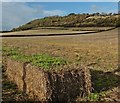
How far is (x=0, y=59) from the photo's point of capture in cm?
2114

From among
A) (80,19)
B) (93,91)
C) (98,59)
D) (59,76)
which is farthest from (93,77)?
(80,19)

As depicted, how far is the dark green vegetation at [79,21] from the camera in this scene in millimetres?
68688

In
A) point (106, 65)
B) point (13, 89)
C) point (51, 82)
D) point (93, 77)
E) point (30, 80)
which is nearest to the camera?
point (51, 82)

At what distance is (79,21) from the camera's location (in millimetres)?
74500

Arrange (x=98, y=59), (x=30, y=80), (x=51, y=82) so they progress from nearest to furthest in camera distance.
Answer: (x=51, y=82), (x=30, y=80), (x=98, y=59)

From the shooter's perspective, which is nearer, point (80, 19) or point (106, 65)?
point (106, 65)

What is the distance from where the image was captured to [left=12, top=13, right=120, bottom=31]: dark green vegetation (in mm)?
68688

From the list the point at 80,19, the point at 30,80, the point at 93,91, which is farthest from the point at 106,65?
the point at 80,19

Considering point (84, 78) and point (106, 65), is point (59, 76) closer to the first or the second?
point (84, 78)

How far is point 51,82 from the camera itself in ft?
40.0

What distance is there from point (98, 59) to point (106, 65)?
2273 millimetres

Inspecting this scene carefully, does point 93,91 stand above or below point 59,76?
below

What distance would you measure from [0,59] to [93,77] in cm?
747

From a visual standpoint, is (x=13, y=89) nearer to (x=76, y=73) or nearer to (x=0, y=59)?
(x=76, y=73)
